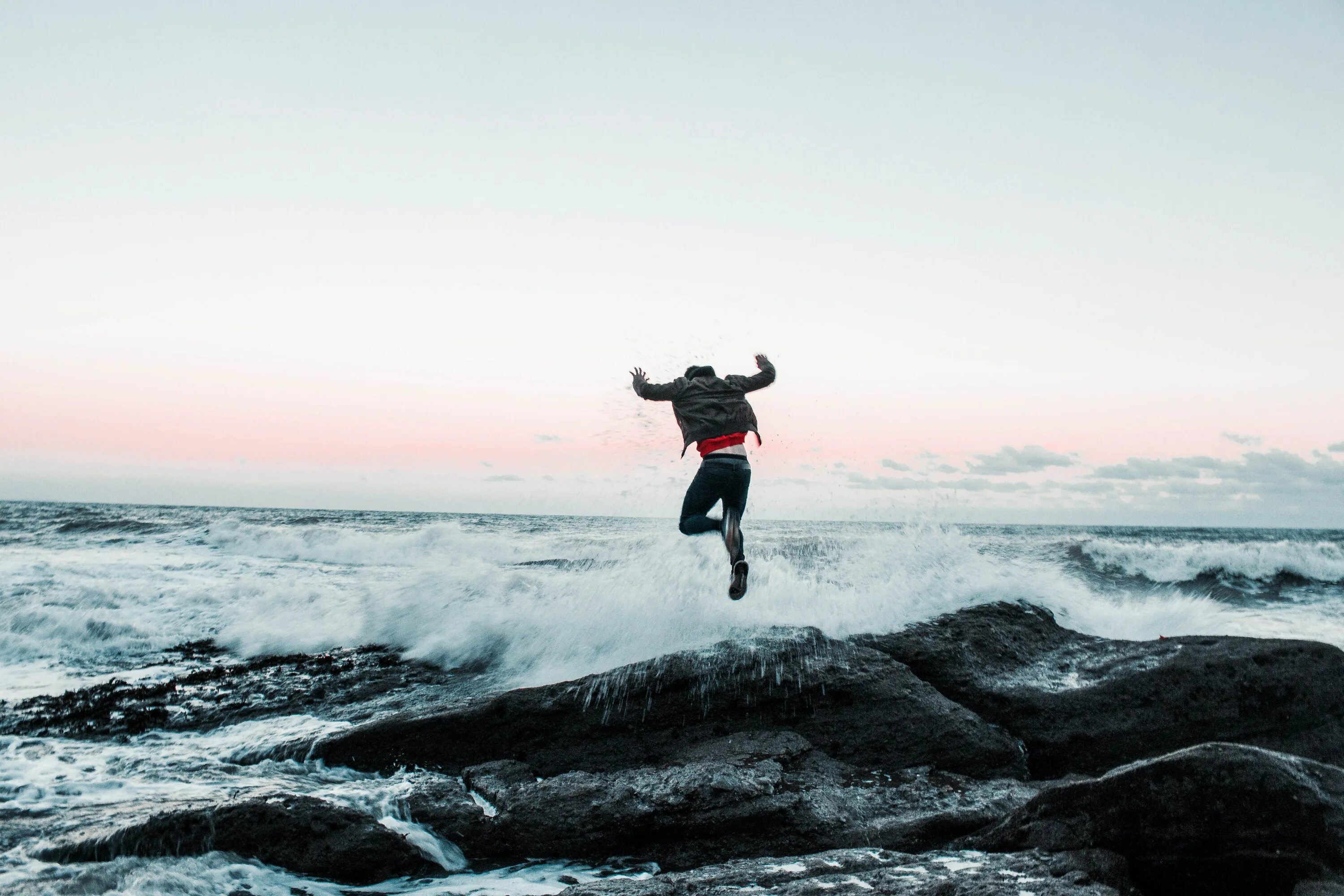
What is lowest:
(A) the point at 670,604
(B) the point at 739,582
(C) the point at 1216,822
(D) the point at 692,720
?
(D) the point at 692,720

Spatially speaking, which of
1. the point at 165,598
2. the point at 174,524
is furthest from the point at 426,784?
the point at 174,524

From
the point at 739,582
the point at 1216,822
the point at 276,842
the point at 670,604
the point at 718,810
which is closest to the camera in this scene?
the point at 1216,822

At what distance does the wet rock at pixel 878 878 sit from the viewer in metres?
2.68

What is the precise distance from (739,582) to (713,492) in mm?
762

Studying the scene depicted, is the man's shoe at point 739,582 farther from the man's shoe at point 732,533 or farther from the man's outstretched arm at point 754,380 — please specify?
the man's outstretched arm at point 754,380

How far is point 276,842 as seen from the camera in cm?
373

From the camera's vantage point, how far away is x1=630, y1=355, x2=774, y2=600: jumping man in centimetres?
620

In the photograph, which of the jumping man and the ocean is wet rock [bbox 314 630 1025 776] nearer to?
the ocean

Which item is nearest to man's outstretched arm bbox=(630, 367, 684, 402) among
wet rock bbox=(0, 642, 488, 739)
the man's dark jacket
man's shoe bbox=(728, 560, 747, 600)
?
the man's dark jacket

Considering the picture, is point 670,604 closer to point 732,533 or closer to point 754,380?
point 732,533

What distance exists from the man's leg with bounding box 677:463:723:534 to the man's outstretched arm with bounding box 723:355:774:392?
2.43 ft

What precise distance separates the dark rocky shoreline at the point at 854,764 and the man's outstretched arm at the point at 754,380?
2150 millimetres

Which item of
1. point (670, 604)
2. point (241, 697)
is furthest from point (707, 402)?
point (241, 697)

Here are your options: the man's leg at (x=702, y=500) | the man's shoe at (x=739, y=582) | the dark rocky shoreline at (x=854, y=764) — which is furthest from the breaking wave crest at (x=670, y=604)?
the man's leg at (x=702, y=500)
